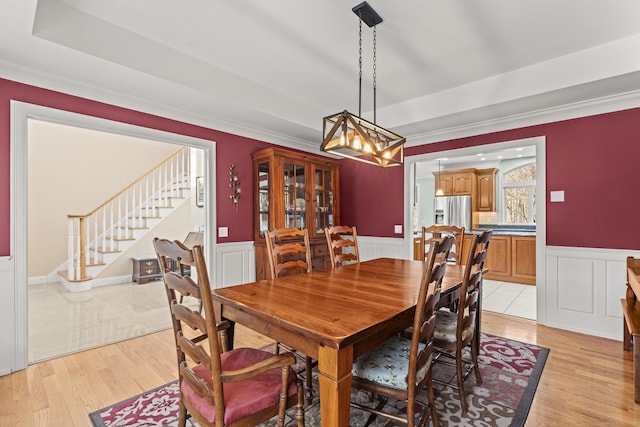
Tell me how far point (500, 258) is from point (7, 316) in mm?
6586

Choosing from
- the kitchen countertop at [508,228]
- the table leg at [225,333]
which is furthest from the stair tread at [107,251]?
the kitchen countertop at [508,228]

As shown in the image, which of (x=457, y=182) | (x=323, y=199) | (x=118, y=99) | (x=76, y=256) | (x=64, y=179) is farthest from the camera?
(x=457, y=182)

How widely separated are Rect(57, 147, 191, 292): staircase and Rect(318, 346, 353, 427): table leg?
552 cm

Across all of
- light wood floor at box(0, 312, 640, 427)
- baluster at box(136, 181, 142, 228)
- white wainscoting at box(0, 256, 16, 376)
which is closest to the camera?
light wood floor at box(0, 312, 640, 427)

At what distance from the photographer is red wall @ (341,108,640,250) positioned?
3.01 metres

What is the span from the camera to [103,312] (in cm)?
397

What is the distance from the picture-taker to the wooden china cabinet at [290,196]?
3.98 meters

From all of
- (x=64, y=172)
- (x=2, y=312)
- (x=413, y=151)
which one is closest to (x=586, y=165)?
(x=413, y=151)

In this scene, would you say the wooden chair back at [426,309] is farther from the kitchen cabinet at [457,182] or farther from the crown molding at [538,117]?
the kitchen cabinet at [457,182]

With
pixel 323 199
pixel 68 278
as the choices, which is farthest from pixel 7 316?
pixel 323 199

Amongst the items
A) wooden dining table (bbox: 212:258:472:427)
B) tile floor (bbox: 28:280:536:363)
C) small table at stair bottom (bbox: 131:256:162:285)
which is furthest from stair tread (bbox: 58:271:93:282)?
wooden dining table (bbox: 212:258:472:427)

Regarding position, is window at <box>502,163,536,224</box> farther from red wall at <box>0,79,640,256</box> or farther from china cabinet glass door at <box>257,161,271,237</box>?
china cabinet glass door at <box>257,161,271,237</box>

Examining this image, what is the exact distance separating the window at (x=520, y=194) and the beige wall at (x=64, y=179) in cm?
725

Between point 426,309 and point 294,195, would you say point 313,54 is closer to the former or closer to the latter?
point 294,195
